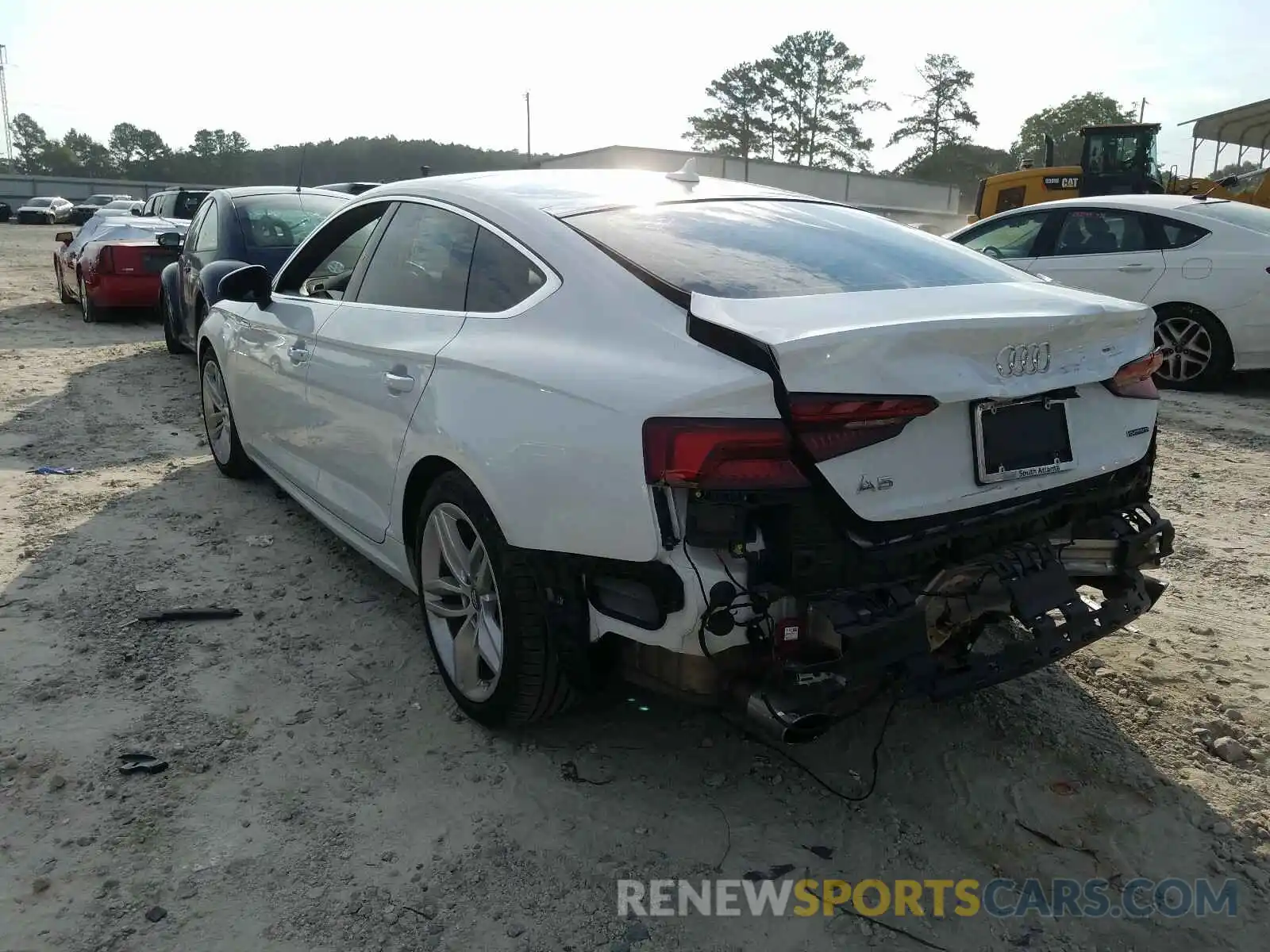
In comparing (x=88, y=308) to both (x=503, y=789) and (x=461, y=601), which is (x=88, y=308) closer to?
(x=461, y=601)

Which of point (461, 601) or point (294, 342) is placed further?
point (294, 342)

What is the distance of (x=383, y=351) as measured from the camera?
3.29 meters

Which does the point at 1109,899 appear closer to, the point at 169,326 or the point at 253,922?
the point at 253,922

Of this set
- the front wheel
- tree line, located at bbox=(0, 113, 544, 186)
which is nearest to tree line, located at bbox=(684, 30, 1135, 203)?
tree line, located at bbox=(0, 113, 544, 186)

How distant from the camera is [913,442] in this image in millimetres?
2264

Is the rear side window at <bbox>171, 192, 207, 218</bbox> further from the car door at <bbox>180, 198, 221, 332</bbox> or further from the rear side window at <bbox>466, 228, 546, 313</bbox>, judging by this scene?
the rear side window at <bbox>466, 228, 546, 313</bbox>

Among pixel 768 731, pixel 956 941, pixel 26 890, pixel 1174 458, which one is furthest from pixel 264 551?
pixel 1174 458

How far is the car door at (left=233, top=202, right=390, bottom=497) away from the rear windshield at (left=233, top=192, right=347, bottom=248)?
304 cm

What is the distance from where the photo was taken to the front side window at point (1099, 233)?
8.04 m

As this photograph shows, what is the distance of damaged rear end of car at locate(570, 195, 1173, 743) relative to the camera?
2164mm

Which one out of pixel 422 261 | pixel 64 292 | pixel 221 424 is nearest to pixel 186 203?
pixel 64 292

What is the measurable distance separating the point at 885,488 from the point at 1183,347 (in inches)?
270

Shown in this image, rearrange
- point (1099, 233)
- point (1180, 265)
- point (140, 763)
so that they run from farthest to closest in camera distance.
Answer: point (1099, 233) → point (1180, 265) → point (140, 763)

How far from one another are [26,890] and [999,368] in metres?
2.71
